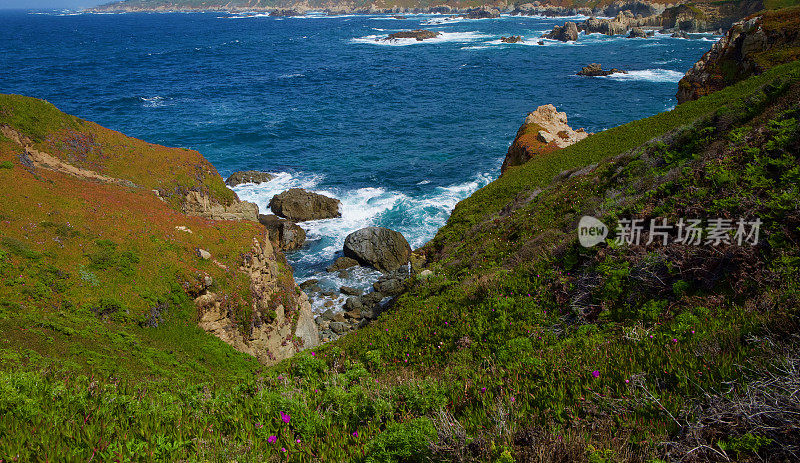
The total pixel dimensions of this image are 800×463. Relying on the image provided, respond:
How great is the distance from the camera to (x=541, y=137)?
35312mm

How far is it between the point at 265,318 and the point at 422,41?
151778 mm

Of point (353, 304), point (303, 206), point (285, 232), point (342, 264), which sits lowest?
point (353, 304)

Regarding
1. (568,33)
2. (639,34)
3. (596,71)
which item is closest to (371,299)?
(596,71)

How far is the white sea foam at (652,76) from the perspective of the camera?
76.9 m

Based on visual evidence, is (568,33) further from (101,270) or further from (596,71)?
(101,270)

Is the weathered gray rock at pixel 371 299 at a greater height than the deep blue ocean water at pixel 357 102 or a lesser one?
lesser

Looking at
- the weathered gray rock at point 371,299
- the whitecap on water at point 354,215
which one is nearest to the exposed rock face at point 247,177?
the whitecap on water at point 354,215

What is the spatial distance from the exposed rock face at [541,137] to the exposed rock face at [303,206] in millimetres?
17014

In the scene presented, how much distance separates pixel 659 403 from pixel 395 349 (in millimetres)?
7143

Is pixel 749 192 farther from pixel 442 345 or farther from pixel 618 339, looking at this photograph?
pixel 442 345

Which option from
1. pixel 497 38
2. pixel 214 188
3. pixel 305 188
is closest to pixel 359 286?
pixel 214 188

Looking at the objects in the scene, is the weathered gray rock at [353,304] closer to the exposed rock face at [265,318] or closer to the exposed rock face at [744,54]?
the exposed rock face at [265,318]

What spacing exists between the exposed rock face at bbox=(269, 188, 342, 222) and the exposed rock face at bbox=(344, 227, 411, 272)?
715 centimetres

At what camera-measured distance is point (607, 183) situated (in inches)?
677
